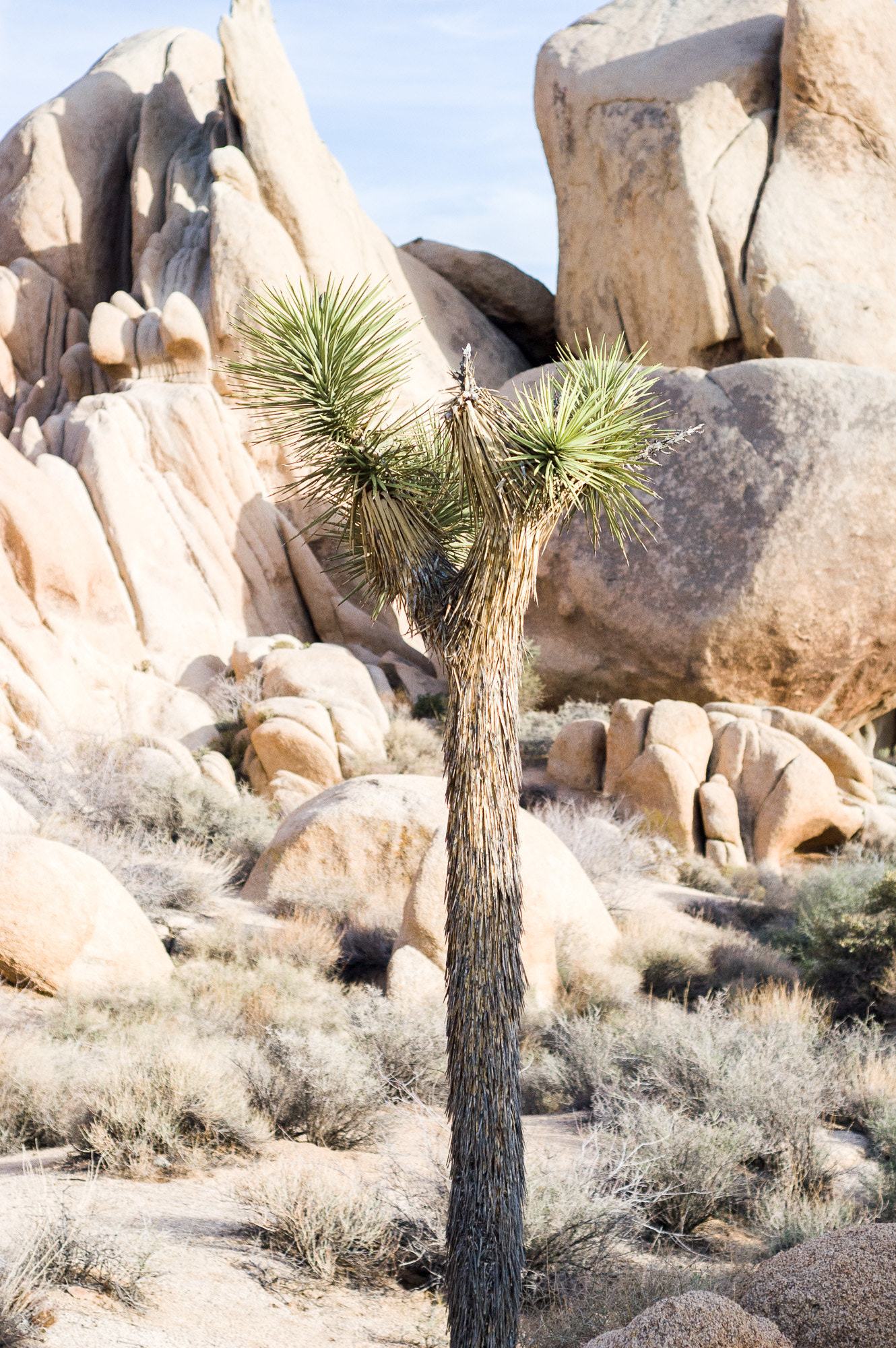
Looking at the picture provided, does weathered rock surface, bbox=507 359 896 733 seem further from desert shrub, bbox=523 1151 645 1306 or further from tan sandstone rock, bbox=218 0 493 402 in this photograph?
desert shrub, bbox=523 1151 645 1306

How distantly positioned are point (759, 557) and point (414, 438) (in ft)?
50.9

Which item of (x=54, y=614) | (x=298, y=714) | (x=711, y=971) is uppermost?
(x=54, y=614)

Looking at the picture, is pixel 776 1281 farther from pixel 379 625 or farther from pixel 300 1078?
pixel 379 625

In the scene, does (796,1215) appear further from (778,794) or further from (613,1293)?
(778,794)

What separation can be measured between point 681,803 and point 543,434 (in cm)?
1339

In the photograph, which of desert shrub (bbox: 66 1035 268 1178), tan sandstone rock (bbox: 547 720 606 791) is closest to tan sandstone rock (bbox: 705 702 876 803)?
tan sandstone rock (bbox: 547 720 606 791)

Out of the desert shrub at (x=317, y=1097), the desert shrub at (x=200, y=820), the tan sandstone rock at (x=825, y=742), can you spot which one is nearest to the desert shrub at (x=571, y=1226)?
the desert shrub at (x=317, y=1097)

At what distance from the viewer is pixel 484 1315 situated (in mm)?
3898

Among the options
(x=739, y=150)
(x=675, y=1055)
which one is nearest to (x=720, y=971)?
(x=675, y=1055)

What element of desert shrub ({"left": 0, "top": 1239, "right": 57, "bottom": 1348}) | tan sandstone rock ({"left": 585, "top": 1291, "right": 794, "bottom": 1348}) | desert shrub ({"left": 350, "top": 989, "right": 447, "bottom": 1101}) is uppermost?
tan sandstone rock ({"left": 585, "top": 1291, "right": 794, "bottom": 1348})

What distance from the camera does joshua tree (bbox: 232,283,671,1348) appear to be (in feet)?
13.1

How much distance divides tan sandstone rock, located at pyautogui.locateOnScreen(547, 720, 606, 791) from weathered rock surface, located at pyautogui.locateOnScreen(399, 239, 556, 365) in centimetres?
Result: 1429

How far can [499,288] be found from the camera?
2920 centimetres

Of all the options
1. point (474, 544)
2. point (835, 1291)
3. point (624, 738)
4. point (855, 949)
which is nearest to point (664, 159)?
point (624, 738)
